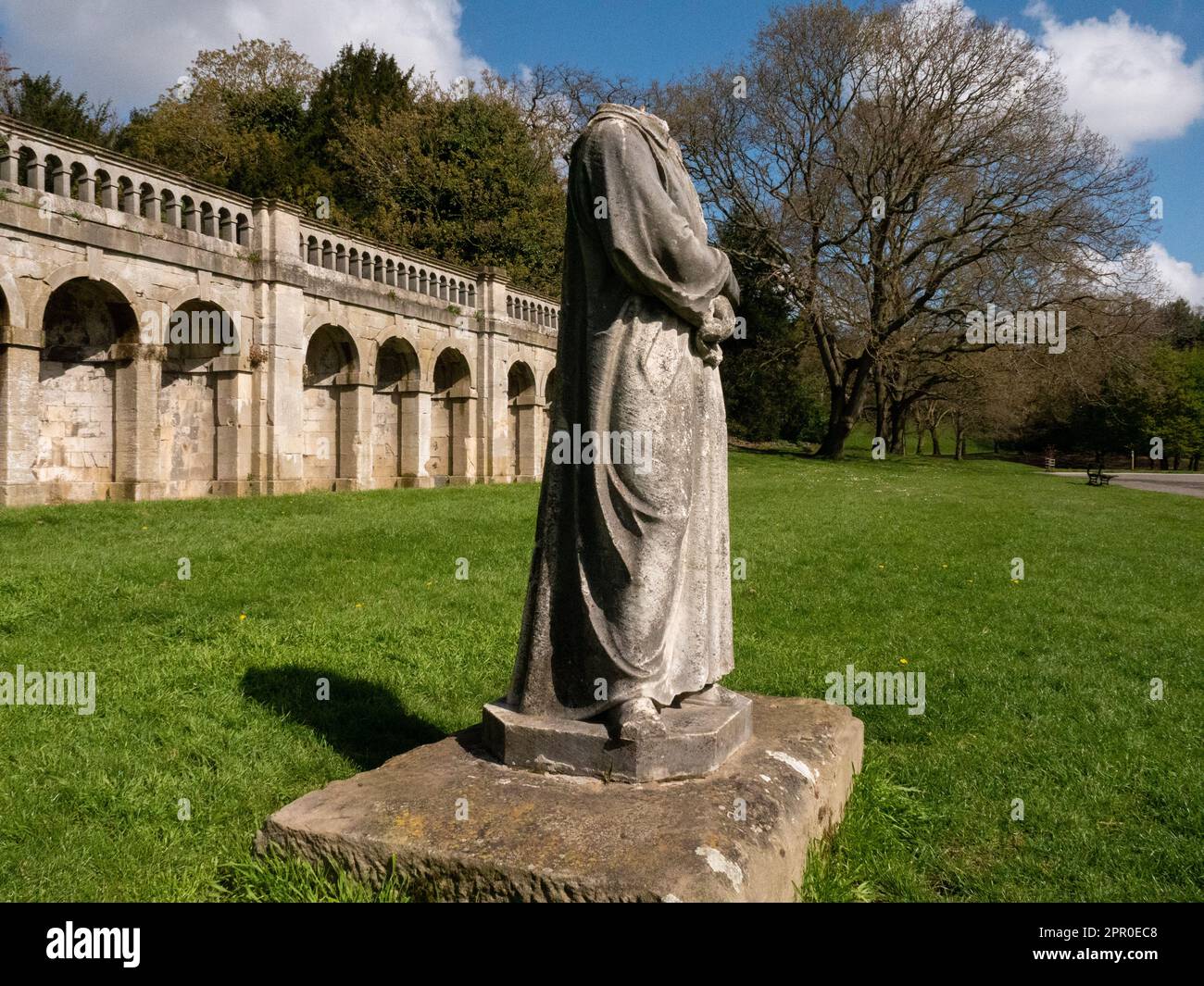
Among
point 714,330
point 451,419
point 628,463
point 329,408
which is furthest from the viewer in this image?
point 451,419

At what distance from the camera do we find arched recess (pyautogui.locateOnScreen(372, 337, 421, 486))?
22.6 metres

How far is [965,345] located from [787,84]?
11561mm

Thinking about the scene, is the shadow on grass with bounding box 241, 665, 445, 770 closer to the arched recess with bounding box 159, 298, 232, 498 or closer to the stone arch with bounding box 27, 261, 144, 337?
the stone arch with bounding box 27, 261, 144, 337

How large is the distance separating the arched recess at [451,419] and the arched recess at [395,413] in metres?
1.34

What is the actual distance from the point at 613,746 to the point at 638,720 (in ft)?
0.46

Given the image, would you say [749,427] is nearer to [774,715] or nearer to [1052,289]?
[1052,289]

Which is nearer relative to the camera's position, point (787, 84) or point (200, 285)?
point (200, 285)

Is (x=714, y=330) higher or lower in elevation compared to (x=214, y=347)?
lower

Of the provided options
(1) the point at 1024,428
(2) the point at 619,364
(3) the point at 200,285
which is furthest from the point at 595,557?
(1) the point at 1024,428

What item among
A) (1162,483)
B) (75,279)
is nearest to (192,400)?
(75,279)

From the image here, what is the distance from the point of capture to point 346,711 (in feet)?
17.8

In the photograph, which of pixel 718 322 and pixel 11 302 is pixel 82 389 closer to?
pixel 11 302

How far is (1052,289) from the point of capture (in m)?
31.5

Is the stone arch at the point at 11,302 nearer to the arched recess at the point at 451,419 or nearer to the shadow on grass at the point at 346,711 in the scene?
the shadow on grass at the point at 346,711
